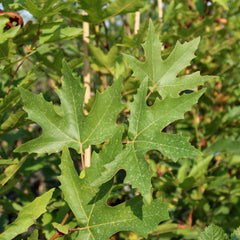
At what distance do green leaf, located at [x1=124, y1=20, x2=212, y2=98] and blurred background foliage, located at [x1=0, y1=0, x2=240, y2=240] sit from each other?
60mm

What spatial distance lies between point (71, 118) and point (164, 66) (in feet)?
0.83

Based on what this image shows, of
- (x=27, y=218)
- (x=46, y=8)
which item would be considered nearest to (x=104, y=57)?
(x=46, y=8)

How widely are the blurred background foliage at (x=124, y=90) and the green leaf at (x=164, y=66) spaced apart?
0.06 m

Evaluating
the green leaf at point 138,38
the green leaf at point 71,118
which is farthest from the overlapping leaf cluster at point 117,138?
the green leaf at point 138,38

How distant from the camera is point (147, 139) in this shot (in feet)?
1.87

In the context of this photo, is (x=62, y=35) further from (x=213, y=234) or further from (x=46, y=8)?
(x=213, y=234)

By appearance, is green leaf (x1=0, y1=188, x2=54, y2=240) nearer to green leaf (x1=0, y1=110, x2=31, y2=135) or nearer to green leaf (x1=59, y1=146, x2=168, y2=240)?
green leaf (x1=59, y1=146, x2=168, y2=240)

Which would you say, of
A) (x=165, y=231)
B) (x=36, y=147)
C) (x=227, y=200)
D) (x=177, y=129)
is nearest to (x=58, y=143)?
(x=36, y=147)

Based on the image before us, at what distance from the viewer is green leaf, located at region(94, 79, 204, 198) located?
52cm

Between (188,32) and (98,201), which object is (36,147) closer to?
(98,201)

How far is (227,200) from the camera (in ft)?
4.50

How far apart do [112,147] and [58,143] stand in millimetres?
160

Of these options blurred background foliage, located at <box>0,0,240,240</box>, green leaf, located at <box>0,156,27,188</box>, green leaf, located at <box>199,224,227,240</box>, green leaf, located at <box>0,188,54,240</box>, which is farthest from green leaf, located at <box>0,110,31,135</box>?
green leaf, located at <box>199,224,227,240</box>

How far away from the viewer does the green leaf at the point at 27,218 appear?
544 millimetres
